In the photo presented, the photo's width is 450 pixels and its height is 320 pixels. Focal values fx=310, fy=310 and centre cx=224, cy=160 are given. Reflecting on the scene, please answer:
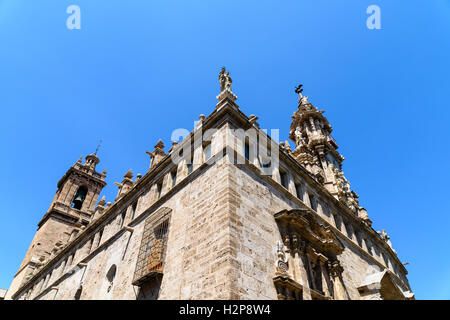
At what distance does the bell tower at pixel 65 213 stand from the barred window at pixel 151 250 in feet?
51.7

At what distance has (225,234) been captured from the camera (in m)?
10.8

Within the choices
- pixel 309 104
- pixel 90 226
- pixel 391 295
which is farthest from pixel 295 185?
pixel 309 104

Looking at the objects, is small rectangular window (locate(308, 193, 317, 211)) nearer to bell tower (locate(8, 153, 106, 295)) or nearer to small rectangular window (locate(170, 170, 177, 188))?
small rectangular window (locate(170, 170, 177, 188))

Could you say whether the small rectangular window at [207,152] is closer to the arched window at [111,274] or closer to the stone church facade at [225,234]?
the stone church facade at [225,234]

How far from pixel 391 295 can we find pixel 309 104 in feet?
85.8

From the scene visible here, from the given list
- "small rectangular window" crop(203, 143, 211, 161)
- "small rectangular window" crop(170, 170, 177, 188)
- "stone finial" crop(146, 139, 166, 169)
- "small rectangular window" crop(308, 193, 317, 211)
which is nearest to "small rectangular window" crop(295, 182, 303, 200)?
"small rectangular window" crop(308, 193, 317, 211)

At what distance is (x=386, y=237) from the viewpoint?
98.1 feet

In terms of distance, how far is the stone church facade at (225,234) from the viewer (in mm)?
11102

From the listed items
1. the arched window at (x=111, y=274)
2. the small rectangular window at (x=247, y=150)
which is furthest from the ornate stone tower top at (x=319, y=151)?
the arched window at (x=111, y=274)

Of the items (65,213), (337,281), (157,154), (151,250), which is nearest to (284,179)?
(337,281)

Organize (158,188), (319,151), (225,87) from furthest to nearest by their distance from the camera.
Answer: (319,151) → (158,188) → (225,87)

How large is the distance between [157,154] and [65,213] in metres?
23.9

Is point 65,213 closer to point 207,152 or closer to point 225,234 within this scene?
point 207,152
